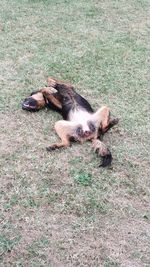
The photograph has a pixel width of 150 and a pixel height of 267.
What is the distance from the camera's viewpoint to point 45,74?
6.21m

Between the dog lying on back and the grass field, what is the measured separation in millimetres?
91

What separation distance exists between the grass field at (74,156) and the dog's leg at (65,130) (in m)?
0.09

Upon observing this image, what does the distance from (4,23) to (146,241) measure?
16.2 ft

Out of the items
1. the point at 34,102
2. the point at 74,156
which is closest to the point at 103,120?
the point at 74,156

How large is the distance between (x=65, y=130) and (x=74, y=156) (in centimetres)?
35

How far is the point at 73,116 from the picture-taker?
201 inches

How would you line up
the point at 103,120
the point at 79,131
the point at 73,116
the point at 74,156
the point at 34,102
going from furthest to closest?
the point at 34,102, the point at 73,116, the point at 103,120, the point at 79,131, the point at 74,156

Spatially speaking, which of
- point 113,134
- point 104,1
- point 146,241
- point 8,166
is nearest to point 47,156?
point 8,166

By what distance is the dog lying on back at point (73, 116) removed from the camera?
15.7 feet

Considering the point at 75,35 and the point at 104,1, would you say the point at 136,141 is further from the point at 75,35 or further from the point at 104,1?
the point at 104,1

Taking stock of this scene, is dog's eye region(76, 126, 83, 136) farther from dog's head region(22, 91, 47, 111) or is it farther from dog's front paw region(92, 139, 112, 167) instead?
dog's head region(22, 91, 47, 111)

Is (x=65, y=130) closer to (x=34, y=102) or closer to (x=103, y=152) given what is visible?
(x=103, y=152)

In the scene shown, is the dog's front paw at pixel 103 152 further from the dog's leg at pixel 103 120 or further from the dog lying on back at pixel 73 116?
the dog's leg at pixel 103 120

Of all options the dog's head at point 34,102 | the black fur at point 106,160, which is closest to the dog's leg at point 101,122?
the black fur at point 106,160
